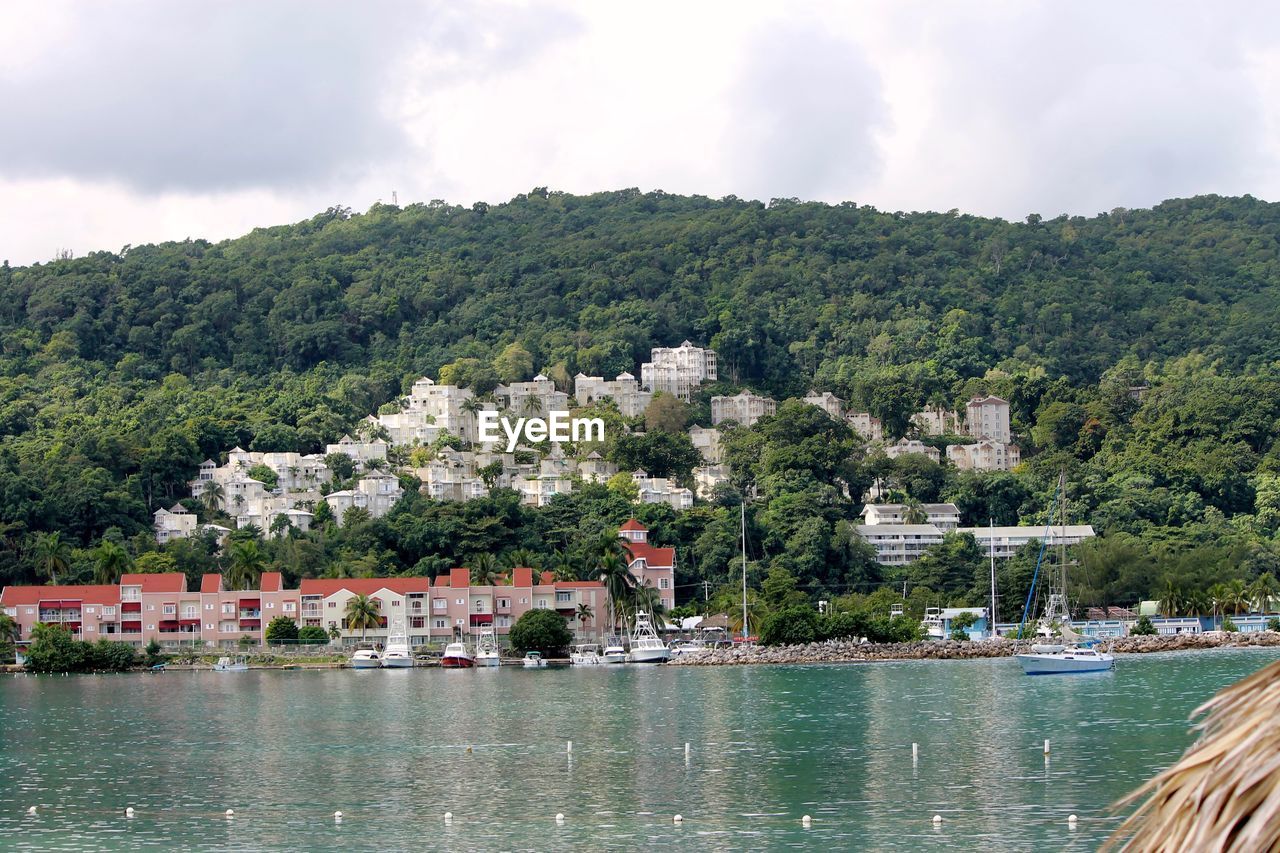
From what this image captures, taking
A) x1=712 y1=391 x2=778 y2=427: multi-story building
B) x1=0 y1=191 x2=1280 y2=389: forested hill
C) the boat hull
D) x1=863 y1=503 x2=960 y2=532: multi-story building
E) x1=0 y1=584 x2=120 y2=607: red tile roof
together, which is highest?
x1=0 y1=191 x2=1280 y2=389: forested hill

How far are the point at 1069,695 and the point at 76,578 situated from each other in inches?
2113

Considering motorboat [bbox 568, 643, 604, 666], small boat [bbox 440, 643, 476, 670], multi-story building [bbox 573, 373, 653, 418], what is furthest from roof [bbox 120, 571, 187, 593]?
multi-story building [bbox 573, 373, 653, 418]

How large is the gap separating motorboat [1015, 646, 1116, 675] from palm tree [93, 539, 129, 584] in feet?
148

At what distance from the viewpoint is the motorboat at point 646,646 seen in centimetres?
7800

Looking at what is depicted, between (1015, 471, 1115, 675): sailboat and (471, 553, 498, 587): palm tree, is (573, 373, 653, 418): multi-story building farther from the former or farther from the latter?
(1015, 471, 1115, 675): sailboat

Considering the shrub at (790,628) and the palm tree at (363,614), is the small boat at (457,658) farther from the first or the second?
the shrub at (790,628)

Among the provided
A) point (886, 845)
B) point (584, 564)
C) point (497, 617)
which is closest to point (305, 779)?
point (886, 845)

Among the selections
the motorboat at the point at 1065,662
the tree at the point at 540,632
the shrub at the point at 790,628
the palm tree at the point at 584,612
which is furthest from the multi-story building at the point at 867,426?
the motorboat at the point at 1065,662

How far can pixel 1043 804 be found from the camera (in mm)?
29344

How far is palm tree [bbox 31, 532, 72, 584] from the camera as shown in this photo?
86.2 metres

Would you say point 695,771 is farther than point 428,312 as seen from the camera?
No

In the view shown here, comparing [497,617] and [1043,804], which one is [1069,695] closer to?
[1043,804]

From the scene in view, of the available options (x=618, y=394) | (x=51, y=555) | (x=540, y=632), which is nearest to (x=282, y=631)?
(x=540, y=632)

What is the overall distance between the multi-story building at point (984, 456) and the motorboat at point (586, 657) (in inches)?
2137
